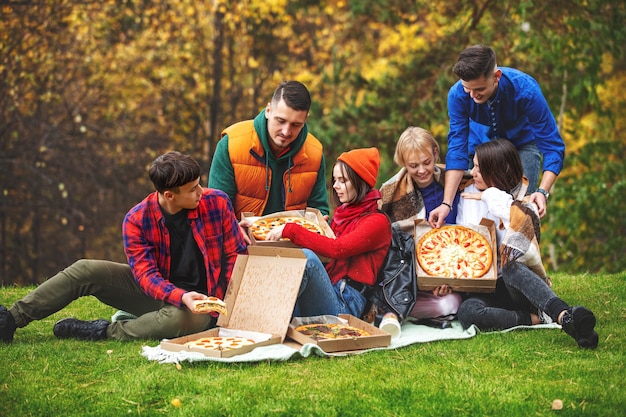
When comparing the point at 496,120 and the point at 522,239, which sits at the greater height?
the point at 496,120

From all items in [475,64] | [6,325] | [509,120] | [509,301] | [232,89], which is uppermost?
[232,89]

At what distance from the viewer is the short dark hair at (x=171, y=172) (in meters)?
4.71

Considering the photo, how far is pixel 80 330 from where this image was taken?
5.04 metres

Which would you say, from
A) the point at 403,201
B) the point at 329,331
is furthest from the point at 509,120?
the point at 329,331

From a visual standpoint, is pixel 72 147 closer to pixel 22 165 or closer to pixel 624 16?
pixel 22 165

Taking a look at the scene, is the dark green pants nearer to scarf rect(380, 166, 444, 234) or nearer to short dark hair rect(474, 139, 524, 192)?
scarf rect(380, 166, 444, 234)

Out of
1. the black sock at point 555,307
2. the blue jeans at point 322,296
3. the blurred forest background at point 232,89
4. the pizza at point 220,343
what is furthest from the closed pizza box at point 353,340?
the blurred forest background at point 232,89

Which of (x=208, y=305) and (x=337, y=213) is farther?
(x=337, y=213)

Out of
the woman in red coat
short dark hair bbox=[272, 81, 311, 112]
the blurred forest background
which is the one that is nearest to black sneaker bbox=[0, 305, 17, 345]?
the woman in red coat

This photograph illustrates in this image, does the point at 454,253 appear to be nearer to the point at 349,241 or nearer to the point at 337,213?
the point at 349,241

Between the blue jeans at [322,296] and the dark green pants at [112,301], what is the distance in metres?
0.64

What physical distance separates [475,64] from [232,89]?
1226 centimetres

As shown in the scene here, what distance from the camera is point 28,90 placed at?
1273 centimetres

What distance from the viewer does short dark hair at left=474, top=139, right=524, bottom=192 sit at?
550cm
